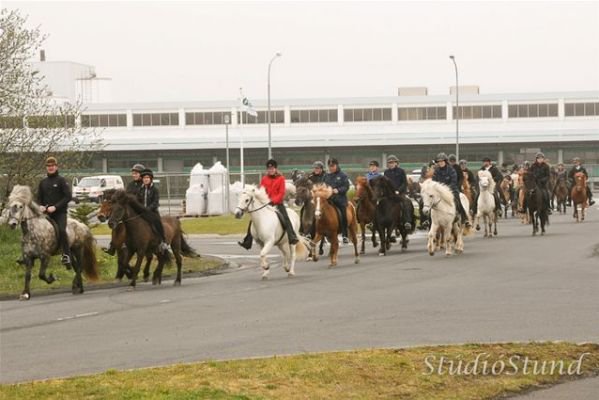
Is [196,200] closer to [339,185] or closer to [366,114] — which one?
[339,185]

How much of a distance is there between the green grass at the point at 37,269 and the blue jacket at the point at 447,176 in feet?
18.6

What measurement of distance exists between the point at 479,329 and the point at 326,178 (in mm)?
14233

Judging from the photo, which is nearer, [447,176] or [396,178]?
[447,176]

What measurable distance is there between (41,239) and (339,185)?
28.9 feet

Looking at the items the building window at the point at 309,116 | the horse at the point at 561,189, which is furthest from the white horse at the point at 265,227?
the building window at the point at 309,116

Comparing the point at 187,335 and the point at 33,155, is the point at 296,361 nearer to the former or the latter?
the point at 187,335

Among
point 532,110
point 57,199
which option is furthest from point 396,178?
point 532,110

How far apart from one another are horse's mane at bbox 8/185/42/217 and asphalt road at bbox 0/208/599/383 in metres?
1.57

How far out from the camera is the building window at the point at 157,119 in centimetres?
11556

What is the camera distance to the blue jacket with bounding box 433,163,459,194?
2942 cm

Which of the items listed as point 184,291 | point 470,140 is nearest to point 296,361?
point 184,291

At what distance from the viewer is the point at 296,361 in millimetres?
11797

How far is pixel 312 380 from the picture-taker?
10727mm

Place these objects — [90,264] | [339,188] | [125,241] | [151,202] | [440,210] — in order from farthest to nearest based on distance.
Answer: [339,188], [440,210], [151,202], [90,264], [125,241]
